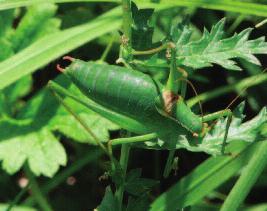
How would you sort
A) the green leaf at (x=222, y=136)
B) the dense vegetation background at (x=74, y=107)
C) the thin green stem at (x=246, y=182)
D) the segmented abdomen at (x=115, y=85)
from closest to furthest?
the segmented abdomen at (x=115, y=85) → the green leaf at (x=222, y=136) → the thin green stem at (x=246, y=182) → the dense vegetation background at (x=74, y=107)

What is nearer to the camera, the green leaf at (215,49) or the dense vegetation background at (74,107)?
the green leaf at (215,49)

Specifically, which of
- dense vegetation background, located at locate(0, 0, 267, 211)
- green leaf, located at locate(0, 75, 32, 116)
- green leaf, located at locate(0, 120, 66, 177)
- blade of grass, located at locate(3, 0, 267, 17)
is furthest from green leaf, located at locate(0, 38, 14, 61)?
blade of grass, located at locate(3, 0, 267, 17)

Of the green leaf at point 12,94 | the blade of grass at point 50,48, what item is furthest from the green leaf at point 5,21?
the blade of grass at point 50,48

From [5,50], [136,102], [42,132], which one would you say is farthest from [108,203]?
[5,50]

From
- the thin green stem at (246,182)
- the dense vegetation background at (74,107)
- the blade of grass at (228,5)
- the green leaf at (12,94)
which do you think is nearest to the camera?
the thin green stem at (246,182)

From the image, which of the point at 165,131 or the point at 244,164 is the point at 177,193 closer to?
the point at 244,164

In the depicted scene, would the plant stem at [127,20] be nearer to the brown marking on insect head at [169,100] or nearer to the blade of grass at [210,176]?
the brown marking on insect head at [169,100]
